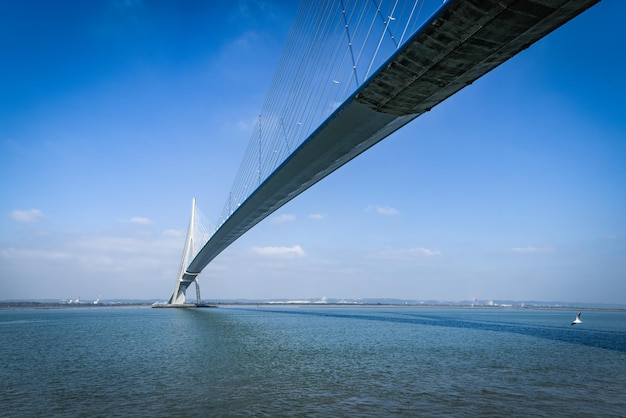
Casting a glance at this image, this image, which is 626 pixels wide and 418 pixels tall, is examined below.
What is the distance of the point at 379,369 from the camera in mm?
15672

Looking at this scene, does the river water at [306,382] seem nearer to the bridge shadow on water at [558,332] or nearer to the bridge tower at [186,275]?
the bridge shadow on water at [558,332]

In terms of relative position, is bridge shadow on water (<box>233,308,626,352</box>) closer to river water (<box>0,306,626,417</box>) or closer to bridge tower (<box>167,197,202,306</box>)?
river water (<box>0,306,626,417</box>)

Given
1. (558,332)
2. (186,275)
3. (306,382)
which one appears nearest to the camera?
(306,382)

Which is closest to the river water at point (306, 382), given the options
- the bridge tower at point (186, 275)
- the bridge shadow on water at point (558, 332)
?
the bridge shadow on water at point (558, 332)

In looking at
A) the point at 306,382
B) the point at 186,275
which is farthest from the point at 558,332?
the point at 186,275

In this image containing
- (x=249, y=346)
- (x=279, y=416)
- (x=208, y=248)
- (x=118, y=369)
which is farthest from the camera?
(x=208, y=248)

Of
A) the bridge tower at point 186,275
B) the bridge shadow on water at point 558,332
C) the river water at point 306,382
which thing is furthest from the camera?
the bridge tower at point 186,275

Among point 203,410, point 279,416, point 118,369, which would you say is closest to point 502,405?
point 279,416

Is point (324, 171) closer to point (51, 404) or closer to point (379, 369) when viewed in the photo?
point (379, 369)

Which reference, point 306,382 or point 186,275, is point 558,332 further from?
point 186,275

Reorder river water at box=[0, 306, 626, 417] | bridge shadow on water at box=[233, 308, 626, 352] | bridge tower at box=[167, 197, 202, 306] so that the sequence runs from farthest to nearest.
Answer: bridge tower at box=[167, 197, 202, 306]
bridge shadow on water at box=[233, 308, 626, 352]
river water at box=[0, 306, 626, 417]

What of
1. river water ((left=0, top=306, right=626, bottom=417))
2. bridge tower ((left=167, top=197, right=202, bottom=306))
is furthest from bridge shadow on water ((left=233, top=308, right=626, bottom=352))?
bridge tower ((left=167, top=197, right=202, bottom=306))

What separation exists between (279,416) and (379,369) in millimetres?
Result: 7418

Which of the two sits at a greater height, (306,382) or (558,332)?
(306,382)
